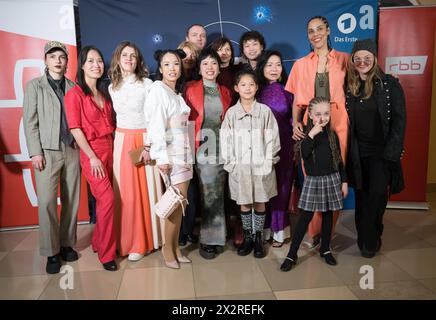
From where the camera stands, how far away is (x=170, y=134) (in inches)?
105

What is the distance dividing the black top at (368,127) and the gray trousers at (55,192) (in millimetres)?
2337

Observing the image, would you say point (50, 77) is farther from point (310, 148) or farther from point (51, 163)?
point (310, 148)

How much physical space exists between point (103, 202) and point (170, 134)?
774mm

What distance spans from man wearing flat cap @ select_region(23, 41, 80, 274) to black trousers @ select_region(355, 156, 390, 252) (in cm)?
241

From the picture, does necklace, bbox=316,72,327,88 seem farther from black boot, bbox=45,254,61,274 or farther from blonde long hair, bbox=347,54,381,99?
black boot, bbox=45,254,61,274

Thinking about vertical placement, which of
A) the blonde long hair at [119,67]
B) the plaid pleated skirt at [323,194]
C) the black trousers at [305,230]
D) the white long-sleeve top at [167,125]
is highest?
the blonde long hair at [119,67]

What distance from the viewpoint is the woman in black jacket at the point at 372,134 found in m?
2.83

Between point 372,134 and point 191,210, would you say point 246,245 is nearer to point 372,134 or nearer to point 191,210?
point 191,210

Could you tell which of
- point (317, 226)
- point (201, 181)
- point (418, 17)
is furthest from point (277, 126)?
point (418, 17)

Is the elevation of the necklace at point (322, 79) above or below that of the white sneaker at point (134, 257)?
above

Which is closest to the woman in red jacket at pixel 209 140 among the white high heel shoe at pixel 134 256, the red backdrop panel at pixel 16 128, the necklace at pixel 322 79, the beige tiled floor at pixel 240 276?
the beige tiled floor at pixel 240 276

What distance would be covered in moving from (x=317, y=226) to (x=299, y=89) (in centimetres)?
123

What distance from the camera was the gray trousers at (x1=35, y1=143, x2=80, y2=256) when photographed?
2.83 metres

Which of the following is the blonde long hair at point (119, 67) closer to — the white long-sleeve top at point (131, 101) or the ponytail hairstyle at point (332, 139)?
the white long-sleeve top at point (131, 101)
